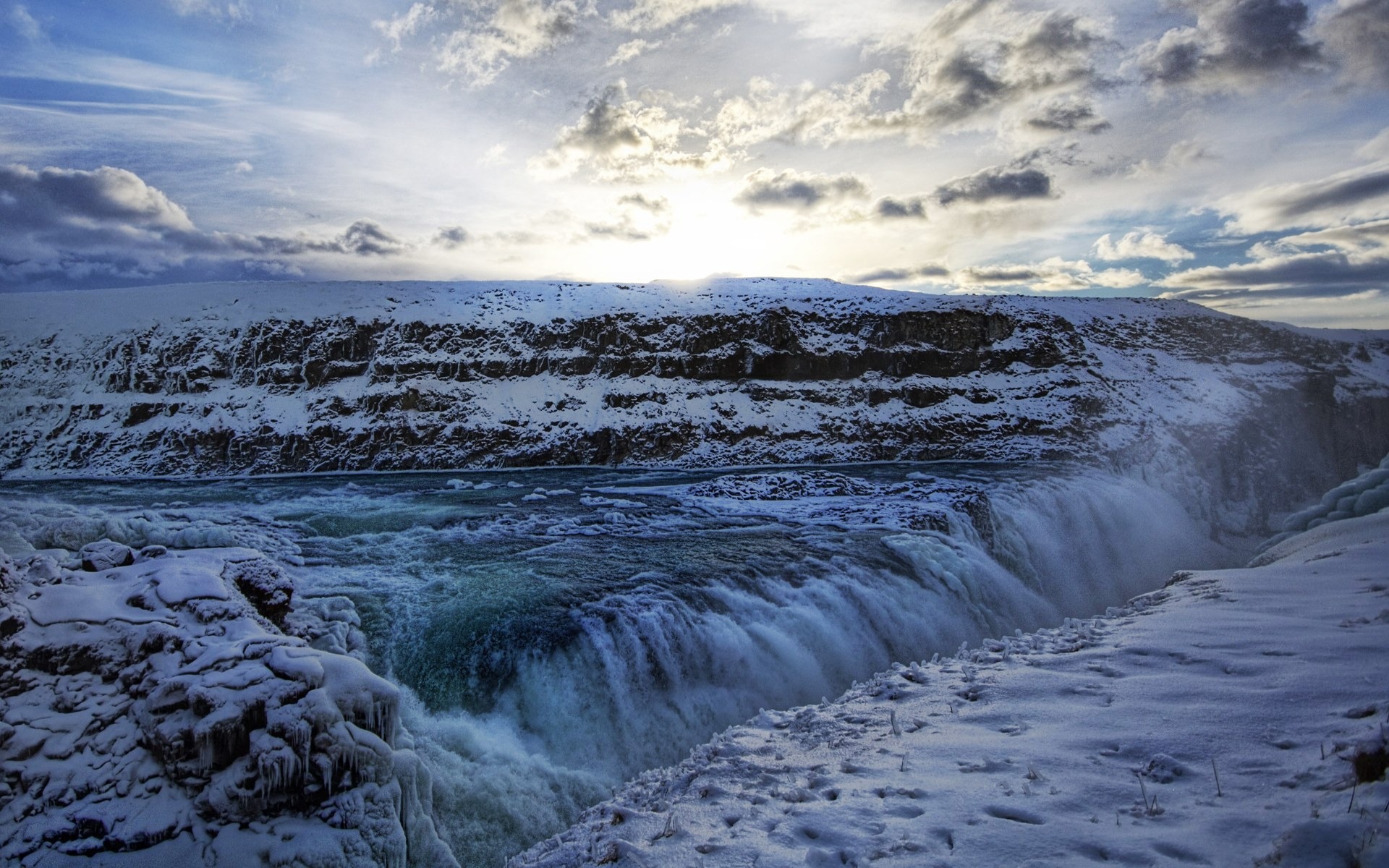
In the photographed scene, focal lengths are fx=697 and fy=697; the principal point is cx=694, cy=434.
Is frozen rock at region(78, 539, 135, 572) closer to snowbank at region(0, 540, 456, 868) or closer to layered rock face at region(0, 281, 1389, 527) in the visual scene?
snowbank at region(0, 540, 456, 868)

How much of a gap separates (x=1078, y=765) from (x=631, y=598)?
9.09 meters

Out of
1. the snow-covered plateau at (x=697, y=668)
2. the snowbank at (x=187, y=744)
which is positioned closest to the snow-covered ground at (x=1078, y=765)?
the snow-covered plateau at (x=697, y=668)

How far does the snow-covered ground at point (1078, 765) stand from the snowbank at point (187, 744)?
71.0 inches

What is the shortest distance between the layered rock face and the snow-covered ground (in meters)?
36.0

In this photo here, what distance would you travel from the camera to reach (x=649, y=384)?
48.7 m

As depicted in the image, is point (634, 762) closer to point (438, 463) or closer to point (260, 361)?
point (438, 463)

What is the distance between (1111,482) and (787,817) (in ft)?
97.9

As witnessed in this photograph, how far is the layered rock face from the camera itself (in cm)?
4188

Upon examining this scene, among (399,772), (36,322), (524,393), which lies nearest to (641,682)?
(399,772)

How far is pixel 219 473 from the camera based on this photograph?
39812mm

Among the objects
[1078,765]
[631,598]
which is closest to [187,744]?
[1078,765]

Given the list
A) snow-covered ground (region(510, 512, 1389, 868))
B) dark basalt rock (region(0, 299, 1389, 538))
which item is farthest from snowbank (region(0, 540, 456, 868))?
dark basalt rock (region(0, 299, 1389, 538))

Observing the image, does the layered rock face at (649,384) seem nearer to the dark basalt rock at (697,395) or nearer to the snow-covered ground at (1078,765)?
the dark basalt rock at (697,395)

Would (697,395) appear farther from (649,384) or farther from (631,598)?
(631,598)
